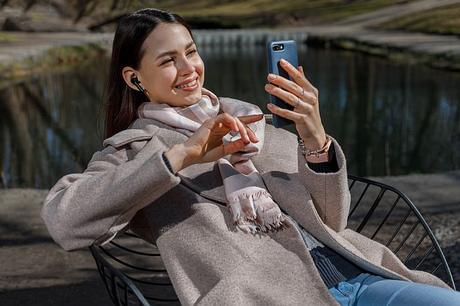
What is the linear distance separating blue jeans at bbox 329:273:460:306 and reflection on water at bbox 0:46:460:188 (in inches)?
201

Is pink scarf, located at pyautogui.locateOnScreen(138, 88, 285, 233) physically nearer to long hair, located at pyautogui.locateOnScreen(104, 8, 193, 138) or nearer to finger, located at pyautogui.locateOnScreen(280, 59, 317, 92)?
long hair, located at pyautogui.locateOnScreen(104, 8, 193, 138)

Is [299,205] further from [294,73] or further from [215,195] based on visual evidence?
A: [294,73]

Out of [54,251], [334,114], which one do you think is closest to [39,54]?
[334,114]

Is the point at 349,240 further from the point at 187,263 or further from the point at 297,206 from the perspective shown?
the point at 187,263

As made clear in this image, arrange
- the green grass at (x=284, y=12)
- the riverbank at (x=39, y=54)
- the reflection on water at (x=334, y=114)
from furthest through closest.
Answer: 1. the green grass at (x=284, y=12)
2. the riverbank at (x=39, y=54)
3. the reflection on water at (x=334, y=114)

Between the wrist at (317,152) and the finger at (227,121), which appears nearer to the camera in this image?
the finger at (227,121)

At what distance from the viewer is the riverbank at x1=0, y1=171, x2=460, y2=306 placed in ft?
11.3

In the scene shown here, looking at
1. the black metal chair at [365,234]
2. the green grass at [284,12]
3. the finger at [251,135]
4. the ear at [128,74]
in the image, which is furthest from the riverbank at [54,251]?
the green grass at [284,12]

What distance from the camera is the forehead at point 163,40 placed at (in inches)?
76.7

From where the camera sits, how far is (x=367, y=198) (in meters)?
4.75

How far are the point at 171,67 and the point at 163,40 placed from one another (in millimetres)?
78

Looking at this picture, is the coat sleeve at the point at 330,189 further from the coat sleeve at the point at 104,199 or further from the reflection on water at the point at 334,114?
the reflection on water at the point at 334,114

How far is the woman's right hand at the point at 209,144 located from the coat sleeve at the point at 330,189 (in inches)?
7.5

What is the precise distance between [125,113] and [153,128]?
0.53 feet
